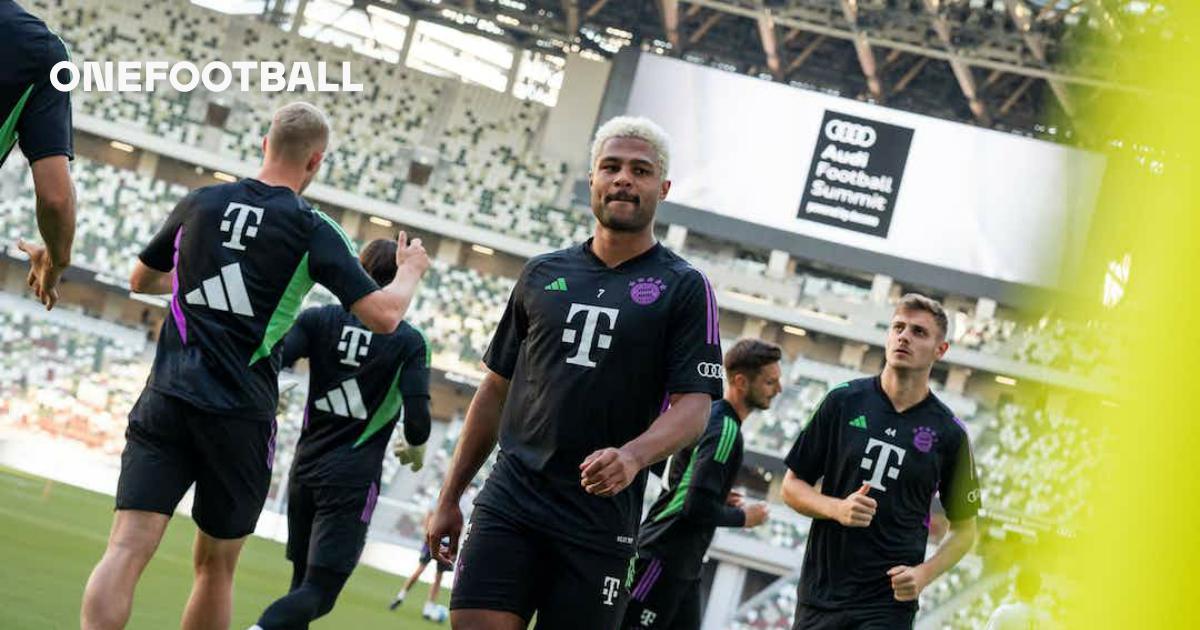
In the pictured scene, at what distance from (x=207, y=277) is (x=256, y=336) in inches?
9.5

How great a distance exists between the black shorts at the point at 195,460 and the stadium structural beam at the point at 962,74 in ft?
88.5

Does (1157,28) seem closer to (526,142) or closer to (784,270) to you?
(784,270)

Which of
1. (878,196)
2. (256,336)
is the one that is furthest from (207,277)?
(878,196)

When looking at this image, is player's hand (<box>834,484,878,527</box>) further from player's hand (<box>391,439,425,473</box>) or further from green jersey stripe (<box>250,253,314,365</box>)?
player's hand (<box>391,439,425,473</box>)

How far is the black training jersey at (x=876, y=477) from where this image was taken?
5363 millimetres

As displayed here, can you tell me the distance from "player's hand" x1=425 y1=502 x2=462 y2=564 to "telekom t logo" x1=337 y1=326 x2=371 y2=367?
2763 millimetres

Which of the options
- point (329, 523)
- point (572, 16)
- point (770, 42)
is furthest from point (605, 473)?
point (572, 16)

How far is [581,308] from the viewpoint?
393cm

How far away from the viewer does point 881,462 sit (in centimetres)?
551

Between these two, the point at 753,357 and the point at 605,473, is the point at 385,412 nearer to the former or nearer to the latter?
the point at 753,357

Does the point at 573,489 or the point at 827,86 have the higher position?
the point at 827,86

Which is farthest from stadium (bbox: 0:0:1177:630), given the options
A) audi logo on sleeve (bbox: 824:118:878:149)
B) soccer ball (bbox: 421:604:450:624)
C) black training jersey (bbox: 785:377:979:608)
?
black training jersey (bbox: 785:377:979:608)

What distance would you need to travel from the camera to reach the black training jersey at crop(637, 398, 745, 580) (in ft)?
20.1

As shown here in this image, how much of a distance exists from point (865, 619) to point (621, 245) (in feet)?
6.52
